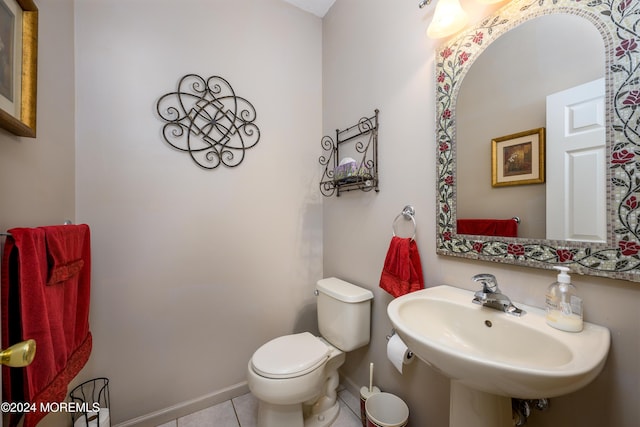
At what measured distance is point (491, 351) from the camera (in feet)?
2.70

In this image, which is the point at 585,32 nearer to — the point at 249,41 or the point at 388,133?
the point at 388,133

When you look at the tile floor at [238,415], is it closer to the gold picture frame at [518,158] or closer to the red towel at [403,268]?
the red towel at [403,268]

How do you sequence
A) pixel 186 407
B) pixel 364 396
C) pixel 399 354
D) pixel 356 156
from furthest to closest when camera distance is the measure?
1. pixel 356 156
2. pixel 186 407
3. pixel 364 396
4. pixel 399 354

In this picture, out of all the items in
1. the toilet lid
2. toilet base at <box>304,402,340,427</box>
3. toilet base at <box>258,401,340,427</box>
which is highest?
the toilet lid

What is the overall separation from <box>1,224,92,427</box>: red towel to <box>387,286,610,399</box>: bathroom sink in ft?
3.44

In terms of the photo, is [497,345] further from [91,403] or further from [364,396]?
[91,403]

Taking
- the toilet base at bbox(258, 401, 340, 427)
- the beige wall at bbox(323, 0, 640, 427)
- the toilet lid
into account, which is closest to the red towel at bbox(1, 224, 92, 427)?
the toilet lid

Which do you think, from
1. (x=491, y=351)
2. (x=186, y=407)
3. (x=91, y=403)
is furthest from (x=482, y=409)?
(x=91, y=403)

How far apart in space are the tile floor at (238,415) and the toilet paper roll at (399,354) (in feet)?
2.00

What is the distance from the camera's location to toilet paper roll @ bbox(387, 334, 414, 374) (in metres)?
1.08

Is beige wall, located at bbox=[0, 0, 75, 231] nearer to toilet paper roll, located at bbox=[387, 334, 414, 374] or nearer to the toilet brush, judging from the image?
toilet paper roll, located at bbox=[387, 334, 414, 374]

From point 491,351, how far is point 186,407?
5.42 feet

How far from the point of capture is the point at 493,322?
2.67ft

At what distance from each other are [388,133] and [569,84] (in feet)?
2.33
